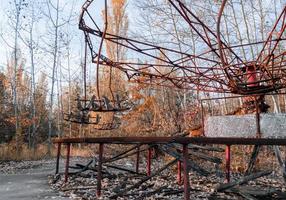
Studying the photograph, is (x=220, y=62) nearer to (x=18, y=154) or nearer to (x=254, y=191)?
(x=254, y=191)

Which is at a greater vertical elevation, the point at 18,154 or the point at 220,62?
the point at 220,62

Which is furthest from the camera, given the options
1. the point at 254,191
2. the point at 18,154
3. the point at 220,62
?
the point at 18,154

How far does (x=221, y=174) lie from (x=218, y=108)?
34.0 ft

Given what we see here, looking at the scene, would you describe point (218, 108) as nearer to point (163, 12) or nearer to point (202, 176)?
point (163, 12)

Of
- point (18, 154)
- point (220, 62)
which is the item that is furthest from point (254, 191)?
point (18, 154)

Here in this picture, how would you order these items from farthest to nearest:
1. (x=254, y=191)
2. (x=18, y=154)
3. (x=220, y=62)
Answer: (x=18, y=154), (x=254, y=191), (x=220, y=62)

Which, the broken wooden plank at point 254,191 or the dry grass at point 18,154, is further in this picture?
the dry grass at point 18,154

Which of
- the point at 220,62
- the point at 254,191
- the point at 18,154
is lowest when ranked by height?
the point at 254,191

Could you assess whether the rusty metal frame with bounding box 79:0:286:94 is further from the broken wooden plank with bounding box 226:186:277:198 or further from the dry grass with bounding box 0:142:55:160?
the dry grass with bounding box 0:142:55:160

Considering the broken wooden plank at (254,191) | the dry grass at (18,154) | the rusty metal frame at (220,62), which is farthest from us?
the dry grass at (18,154)

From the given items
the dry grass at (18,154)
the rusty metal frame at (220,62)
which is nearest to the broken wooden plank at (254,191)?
the rusty metal frame at (220,62)

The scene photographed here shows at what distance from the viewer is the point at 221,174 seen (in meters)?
8.45

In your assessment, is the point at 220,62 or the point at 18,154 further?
the point at 18,154

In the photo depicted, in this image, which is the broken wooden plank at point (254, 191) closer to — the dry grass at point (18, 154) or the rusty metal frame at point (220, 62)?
the rusty metal frame at point (220, 62)
